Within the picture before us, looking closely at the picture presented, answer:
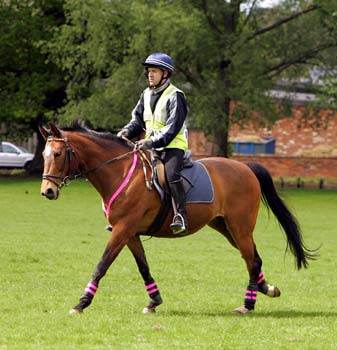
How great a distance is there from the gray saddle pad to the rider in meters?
0.23

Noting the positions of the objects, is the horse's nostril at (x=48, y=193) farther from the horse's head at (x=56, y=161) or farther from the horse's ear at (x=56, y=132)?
the horse's ear at (x=56, y=132)

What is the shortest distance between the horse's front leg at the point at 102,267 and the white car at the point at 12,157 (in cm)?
4358

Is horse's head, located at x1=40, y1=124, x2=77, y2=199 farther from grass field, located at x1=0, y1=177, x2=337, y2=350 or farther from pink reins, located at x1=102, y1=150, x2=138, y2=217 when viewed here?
grass field, located at x1=0, y1=177, x2=337, y2=350

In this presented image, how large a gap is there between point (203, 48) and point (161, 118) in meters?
29.1

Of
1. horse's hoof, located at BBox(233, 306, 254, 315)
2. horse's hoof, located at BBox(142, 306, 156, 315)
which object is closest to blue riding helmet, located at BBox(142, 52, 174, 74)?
horse's hoof, located at BBox(142, 306, 156, 315)

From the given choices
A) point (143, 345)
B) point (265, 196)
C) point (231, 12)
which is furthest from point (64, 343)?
A: point (231, 12)

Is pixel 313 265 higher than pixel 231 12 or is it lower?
lower

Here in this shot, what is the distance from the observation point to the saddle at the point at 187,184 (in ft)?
37.1

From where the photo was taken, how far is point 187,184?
11523mm

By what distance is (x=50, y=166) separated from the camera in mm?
10852

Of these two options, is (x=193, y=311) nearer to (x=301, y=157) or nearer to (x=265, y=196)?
(x=265, y=196)

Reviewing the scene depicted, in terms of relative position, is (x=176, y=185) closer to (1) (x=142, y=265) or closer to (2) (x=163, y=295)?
(1) (x=142, y=265)

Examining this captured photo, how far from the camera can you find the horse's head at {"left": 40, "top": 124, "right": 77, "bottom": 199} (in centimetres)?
1076

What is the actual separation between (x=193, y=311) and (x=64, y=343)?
8.98 ft
